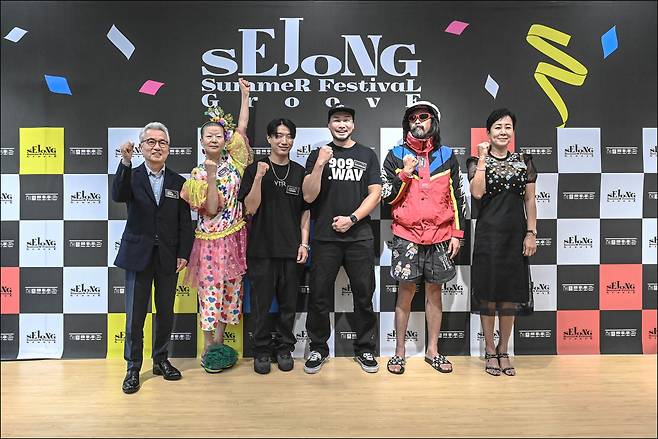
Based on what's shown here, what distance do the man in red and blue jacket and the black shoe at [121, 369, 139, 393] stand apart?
4.77 feet

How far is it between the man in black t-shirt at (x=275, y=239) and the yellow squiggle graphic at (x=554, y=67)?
5.80 ft

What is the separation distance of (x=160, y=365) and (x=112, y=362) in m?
0.55

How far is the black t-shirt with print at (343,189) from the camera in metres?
2.80

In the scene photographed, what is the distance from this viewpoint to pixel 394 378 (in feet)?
8.93

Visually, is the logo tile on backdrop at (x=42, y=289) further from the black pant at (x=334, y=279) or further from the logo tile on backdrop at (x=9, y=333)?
the black pant at (x=334, y=279)

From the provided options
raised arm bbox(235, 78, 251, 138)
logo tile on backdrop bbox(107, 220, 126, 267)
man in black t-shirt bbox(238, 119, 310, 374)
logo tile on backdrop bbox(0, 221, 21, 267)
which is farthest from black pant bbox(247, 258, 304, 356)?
logo tile on backdrop bbox(0, 221, 21, 267)

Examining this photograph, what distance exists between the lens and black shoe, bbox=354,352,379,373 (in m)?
2.80

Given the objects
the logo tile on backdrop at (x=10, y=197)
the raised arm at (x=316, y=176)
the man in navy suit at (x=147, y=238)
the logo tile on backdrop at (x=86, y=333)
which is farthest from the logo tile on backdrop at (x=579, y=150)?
the logo tile on backdrop at (x=10, y=197)

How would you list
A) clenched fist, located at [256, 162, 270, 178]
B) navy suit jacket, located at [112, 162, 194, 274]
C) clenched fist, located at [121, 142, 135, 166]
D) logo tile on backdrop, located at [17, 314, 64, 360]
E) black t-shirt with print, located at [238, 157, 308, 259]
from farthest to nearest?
logo tile on backdrop, located at [17, 314, 64, 360] < black t-shirt with print, located at [238, 157, 308, 259] < clenched fist, located at [256, 162, 270, 178] < navy suit jacket, located at [112, 162, 194, 274] < clenched fist, located at [121, 142, 135, 166]

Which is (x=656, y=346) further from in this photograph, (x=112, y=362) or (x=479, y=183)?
(x=112, y=362)

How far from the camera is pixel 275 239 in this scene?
2.74 m

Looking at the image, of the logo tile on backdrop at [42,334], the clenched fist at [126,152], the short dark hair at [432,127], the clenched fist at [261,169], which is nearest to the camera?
the clenched fist at [126,152]

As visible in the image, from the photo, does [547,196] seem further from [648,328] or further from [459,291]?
[648,328]

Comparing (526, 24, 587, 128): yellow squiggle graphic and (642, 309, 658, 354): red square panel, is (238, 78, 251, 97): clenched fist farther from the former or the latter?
(642, 309, 658, 354): red square panel
